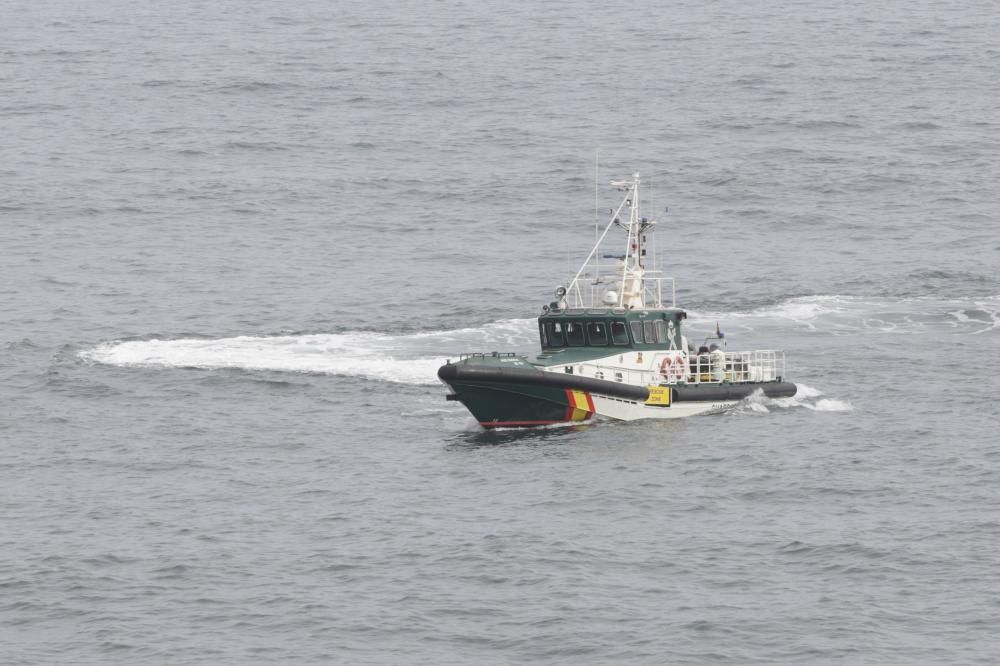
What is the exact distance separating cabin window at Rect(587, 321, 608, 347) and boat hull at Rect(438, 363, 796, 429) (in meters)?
2.06

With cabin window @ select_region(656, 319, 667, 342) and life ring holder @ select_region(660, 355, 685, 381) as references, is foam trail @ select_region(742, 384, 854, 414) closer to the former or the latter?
life ring holder @ select_region(660, 355, 685, 381)

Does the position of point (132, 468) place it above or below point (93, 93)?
below

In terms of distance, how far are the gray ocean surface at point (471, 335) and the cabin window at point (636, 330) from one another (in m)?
3.42

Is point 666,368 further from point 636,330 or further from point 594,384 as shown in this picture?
point 594,384

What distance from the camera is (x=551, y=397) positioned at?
6138 centimetres

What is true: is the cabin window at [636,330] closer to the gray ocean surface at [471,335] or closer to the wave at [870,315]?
the gray ocean surface at [471,335]

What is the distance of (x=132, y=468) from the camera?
186 feet

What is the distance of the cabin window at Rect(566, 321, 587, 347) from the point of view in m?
64.0

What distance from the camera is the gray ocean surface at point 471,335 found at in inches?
1775

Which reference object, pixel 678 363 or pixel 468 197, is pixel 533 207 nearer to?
pixel 468 197

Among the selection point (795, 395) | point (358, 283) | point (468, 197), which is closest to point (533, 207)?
point (468, 197)

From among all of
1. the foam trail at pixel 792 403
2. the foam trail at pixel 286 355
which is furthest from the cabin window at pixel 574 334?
the foam trail at pixel 286 355

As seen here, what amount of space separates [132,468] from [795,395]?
902 inches

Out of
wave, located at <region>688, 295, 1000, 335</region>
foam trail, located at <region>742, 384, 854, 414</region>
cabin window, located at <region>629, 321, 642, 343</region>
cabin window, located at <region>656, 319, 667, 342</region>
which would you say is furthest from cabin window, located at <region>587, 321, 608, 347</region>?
wave, located at <region>688, 295, 1000, 335</region>
